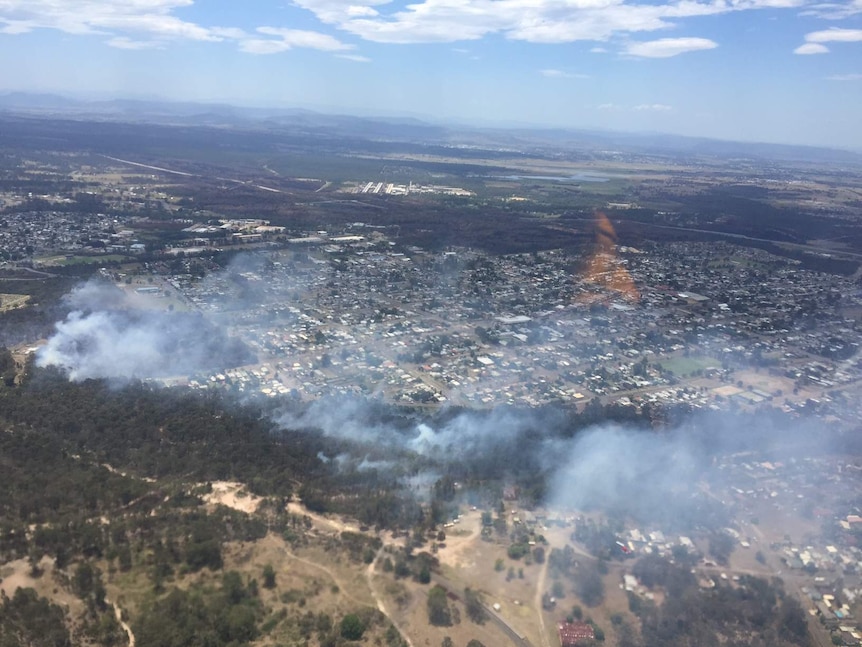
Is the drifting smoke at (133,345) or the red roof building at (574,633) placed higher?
the drifting smoke at (133,345)

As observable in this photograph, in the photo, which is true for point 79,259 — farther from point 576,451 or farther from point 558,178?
point 558,178

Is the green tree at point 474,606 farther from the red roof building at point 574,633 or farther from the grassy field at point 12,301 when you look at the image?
the grassy field at point 12,301

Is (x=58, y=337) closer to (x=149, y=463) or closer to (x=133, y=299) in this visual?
(x=133, y=299)

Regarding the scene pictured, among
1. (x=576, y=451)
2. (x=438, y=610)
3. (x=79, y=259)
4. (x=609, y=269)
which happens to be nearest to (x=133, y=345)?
(x=79, y=259)

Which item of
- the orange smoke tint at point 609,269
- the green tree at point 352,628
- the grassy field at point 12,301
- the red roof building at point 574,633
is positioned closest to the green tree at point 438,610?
the green tree at point 352,628

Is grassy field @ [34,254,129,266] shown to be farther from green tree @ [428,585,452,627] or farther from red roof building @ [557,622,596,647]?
red roof building @ [557,622,596,647]

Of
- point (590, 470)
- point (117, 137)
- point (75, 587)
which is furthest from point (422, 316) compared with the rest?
point (117, 137)

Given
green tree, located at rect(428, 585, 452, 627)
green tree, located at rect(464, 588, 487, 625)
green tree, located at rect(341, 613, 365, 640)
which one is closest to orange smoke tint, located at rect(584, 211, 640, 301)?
green tree, located at rect(464, 588, 487, 625)
